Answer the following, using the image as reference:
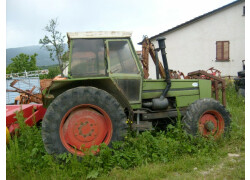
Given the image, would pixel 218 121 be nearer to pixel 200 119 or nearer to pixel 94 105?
pixel 200 119

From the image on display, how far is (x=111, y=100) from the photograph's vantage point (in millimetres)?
3289

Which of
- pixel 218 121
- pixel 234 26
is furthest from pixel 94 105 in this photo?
pixel 234 26

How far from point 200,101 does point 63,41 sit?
3158 centimetres

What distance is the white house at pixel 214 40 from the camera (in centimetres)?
1489

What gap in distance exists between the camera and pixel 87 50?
3721mm

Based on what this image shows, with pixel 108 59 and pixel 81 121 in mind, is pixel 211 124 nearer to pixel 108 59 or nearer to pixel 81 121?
pixel 108 59

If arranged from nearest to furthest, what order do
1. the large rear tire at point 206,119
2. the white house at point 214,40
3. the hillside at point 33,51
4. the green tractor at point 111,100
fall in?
the green tractor at point 111,100 < the large rear tire at point 206,119 < the white house at point 214,40 < the hillside at point 33,51

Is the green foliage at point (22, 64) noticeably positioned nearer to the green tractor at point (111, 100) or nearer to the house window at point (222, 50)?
the house window at point (222, 50)

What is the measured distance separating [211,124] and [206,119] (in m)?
0.15

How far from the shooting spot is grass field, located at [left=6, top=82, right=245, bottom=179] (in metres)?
2.98

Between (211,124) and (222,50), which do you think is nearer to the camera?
(211,124)

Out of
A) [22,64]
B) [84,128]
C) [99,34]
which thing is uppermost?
[22,64]

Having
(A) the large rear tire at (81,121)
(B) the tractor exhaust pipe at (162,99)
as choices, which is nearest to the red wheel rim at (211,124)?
(B) the tractor exhaust pipe at (162,99)

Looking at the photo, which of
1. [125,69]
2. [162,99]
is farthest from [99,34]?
[162,99]
